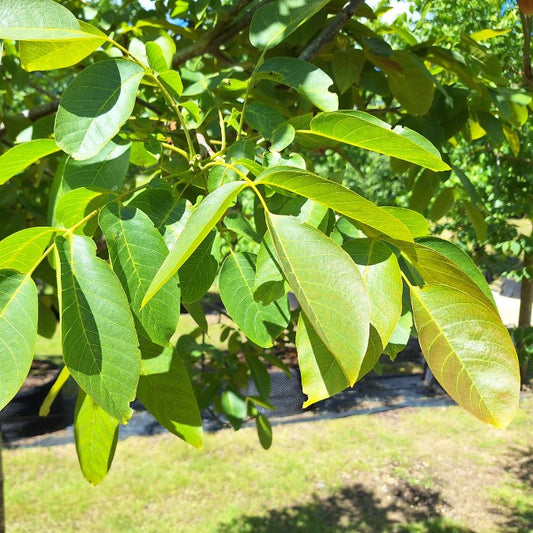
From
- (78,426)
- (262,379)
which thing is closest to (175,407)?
(78,426)

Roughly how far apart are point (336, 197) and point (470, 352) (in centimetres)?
15

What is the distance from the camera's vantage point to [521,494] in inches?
136

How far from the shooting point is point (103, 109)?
1.70 ft

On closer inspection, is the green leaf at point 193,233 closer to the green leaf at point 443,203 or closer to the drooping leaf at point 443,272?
the drooping leaf at point 443,272

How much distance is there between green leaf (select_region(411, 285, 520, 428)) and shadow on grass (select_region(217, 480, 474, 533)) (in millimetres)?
2922

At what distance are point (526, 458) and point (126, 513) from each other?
101 inches

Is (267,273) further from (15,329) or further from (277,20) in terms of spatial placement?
(277,20)

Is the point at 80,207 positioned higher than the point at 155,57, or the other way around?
the point at 155,57

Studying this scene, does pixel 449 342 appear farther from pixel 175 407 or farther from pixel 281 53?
pixel 281 53

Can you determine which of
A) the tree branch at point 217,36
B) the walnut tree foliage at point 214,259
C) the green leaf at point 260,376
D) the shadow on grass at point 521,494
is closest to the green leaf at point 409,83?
the tree branch at point 217,36

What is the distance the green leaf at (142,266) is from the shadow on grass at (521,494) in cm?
319

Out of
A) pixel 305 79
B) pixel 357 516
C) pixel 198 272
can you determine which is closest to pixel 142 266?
pixel 198 272

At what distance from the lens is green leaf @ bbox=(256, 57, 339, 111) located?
64cm

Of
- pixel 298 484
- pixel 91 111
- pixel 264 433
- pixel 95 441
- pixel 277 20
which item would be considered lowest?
pixel 298 484
